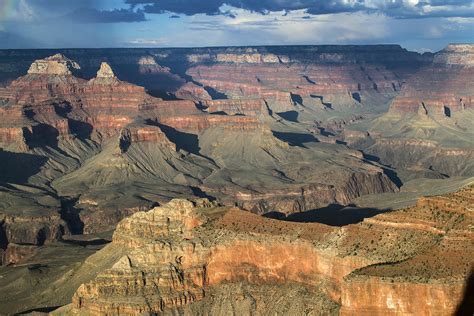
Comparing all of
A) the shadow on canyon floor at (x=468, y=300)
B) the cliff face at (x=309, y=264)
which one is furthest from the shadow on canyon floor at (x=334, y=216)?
the shadow on canyon floor at (x=468, y=300)

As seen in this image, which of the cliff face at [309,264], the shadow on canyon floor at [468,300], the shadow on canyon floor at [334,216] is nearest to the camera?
the shadow on canyon floor at [468,300]

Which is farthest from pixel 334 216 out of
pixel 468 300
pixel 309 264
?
pixel 468 300

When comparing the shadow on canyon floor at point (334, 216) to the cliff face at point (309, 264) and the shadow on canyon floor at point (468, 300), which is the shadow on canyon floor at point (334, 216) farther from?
the shadow on canyon floor at point (468, 300)

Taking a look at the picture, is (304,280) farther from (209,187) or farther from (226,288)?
(209,187)

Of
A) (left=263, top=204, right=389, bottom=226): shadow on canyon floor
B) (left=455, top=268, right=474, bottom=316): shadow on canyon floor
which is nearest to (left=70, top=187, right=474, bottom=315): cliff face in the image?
(left=455, top=268, right=474, bottom=316): shadow on canyon floor

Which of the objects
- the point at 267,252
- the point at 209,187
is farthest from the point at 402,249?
the point at 209,187

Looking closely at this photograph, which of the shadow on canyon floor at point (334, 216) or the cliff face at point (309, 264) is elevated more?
the cliff face at point (309, 264)
